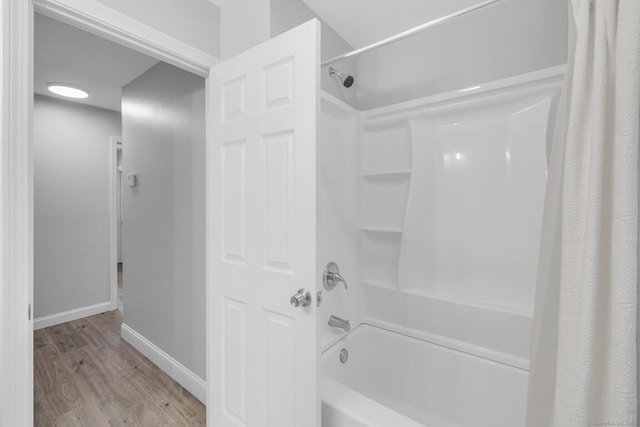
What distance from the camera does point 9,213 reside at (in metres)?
1.01

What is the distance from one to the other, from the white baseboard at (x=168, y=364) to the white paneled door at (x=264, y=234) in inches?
15.6

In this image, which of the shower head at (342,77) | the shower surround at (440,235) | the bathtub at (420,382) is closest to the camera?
the bathtub at (420,382)

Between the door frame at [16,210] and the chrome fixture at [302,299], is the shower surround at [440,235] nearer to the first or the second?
the chrome fixture at [302,299]

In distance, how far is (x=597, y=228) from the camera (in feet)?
2.32

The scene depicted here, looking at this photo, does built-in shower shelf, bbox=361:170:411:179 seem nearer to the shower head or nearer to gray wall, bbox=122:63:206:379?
the shower head

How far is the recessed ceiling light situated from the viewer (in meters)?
2.86

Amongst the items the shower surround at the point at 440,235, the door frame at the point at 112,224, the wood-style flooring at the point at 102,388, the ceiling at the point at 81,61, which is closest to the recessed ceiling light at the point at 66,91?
the ceiling at the point at 81,61

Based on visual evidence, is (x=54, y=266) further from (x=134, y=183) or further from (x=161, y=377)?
(x=161, y=377)

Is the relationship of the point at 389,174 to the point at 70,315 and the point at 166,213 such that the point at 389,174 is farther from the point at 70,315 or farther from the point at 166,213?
the point at 70,315

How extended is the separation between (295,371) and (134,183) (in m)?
2.33

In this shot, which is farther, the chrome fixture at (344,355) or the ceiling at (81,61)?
the ceiling at (81,61)

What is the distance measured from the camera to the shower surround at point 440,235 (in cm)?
161

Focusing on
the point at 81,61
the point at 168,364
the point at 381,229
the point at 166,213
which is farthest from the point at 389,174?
the point at 81,61

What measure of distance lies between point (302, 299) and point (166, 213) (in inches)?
64.5
